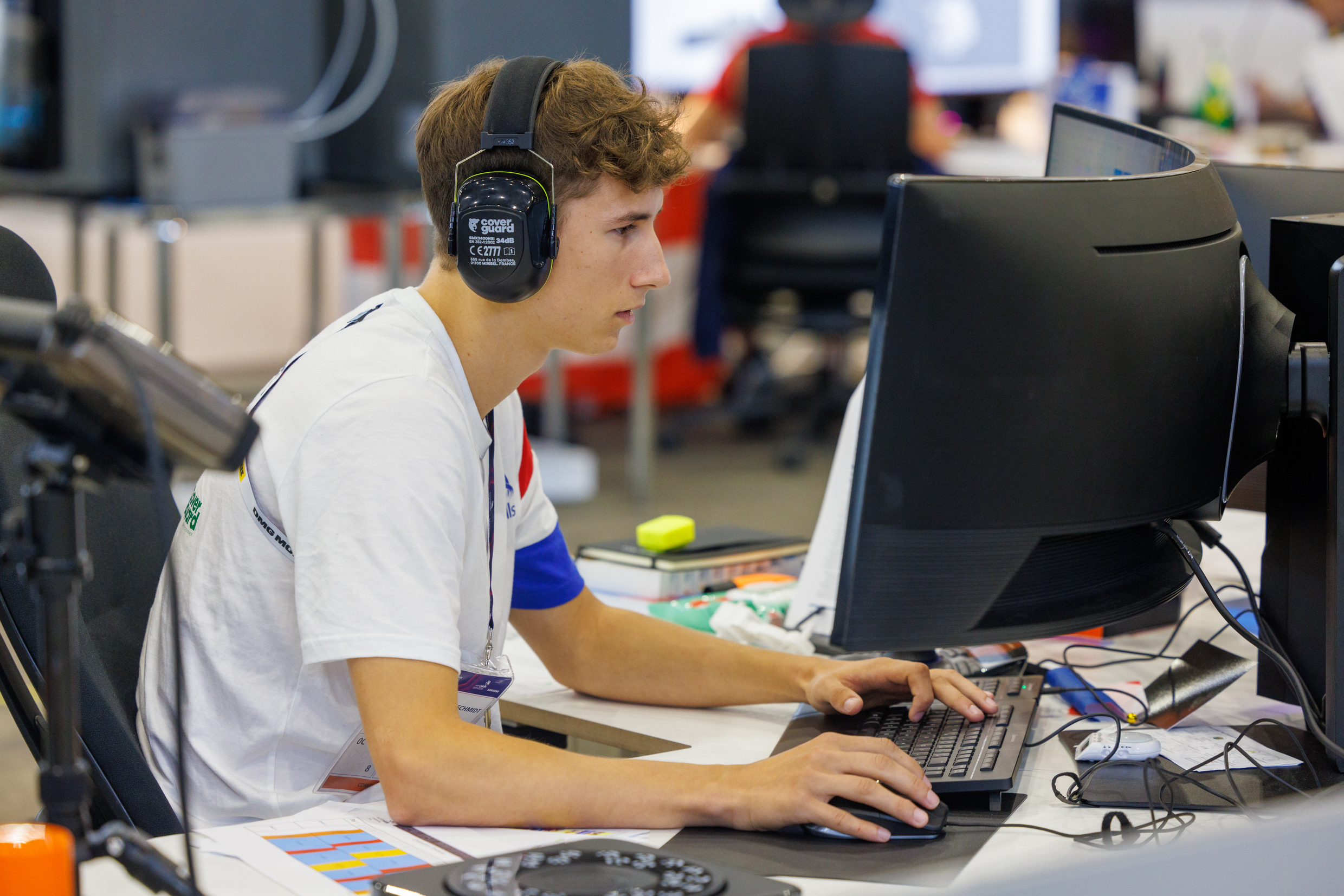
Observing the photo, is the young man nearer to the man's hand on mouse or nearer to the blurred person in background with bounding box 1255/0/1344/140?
the man's hand on mouse

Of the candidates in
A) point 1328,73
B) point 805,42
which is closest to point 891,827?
point 805,42

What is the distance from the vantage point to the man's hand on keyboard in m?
1.13

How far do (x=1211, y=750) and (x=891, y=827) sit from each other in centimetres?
31

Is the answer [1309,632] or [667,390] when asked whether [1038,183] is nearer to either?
[1309,632]

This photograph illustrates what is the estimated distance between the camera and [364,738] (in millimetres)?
1056

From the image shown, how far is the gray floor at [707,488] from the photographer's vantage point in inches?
148

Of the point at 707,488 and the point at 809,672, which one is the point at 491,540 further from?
the point at 707,488

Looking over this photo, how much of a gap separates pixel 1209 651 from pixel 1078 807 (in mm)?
A: 312

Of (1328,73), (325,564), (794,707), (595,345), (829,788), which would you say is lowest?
(794,707)

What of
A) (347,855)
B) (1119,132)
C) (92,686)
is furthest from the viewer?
(1119,132)

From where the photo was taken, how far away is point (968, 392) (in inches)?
35.5

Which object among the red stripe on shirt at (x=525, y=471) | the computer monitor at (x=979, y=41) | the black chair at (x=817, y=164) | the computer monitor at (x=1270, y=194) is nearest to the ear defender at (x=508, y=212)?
the red stripe on shirt at (x=525, y=471)

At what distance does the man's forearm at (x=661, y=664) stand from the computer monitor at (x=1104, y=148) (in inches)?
18.7

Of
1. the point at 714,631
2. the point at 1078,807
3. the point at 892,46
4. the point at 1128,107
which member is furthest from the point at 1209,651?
the point at 1128,107
